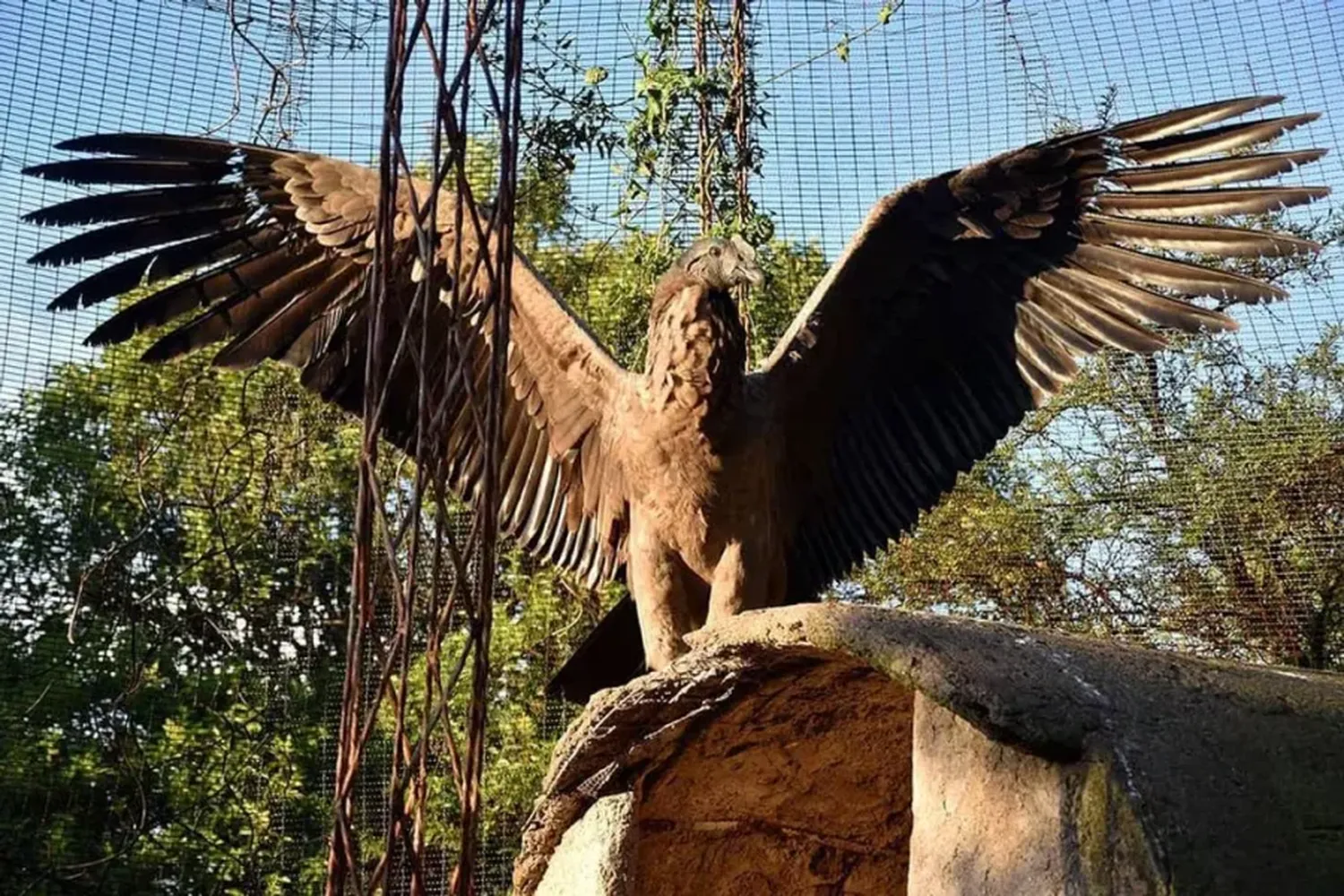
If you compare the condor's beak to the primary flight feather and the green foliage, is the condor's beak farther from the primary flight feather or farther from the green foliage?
the green foliage

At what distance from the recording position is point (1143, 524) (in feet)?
17.7

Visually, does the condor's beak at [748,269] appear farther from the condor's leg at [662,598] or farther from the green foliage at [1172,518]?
the green foliage at [1172,518]

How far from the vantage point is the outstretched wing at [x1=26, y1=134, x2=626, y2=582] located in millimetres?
3615

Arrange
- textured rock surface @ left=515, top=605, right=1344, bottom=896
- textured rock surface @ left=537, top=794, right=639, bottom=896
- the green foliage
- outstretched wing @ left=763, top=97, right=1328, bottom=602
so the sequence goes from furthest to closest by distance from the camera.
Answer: the green foliage < outstretched wing @ left=763, top=97, right=1328, bottom=602 < textured rock surface @ left=537, top=794, right=639, bottom=896 < textured rock surface @ left=515, top=605, right=1344, bottom=896

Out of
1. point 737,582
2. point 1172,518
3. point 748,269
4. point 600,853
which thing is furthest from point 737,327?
point 1172,518

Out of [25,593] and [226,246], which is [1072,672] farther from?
[25,593]

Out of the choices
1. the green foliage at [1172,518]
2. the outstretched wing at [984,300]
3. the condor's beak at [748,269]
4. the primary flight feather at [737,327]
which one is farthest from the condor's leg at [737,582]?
the green foliage at [1172,518]

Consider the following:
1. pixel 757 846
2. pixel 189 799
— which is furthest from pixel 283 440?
pixel 757 846

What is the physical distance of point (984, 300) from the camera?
12.2 ft

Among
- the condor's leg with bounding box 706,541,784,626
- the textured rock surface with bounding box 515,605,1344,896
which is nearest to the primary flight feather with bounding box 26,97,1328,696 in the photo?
the condor's leg with bounding box 706,541,784,626

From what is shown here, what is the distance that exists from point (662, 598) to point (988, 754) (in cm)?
129

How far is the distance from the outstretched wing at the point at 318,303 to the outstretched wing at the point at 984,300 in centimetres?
51

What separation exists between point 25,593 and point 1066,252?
14.3 ft

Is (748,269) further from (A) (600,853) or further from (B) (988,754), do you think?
(B) (988,754)
